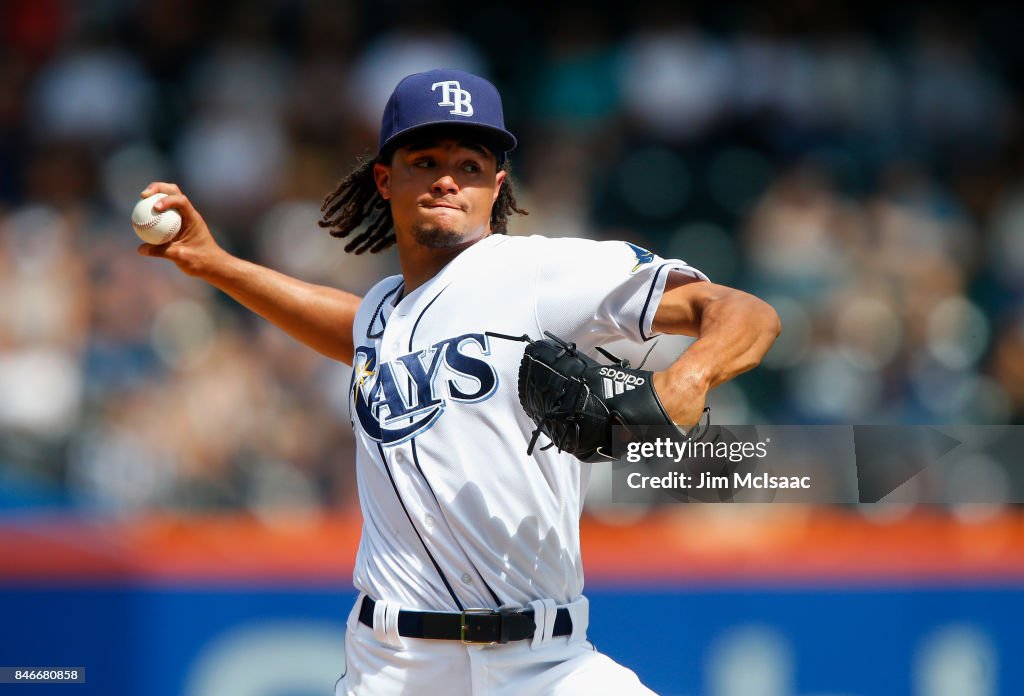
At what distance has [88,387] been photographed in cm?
495

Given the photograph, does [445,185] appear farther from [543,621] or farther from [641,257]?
[543,621]

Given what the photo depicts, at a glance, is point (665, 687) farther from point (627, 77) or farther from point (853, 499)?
point (627, 77)

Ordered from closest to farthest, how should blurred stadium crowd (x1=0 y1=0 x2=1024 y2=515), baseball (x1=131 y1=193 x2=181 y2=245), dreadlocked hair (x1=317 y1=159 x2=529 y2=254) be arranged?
baseball (x1=131 y1=193 x2=181 y2=245) → dreadlocked hair (x1=317 y1=159 x2=529 y2=254) → blurred stadium crowd (x1=0 y1=0 x2=1024 y2=515)

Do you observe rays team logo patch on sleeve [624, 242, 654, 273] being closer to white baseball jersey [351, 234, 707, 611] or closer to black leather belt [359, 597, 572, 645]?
white baseball jersey [351, 234, 707, 611]

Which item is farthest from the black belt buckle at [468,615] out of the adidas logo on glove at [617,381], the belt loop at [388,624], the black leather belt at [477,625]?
the adidas logo on glove at [617,381]

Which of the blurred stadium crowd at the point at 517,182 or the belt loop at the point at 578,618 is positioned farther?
the blurred stadium crowd at the point at 517,182

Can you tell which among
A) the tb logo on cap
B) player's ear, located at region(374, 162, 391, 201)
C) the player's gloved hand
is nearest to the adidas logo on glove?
the tb logo on cap

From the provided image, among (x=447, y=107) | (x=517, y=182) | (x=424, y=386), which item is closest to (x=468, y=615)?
(x=424, y=386)

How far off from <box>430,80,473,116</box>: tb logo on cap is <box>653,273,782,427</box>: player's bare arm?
599 millimetres

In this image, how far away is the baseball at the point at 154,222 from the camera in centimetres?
290

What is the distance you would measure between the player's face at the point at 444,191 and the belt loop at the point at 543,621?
2.65 feet

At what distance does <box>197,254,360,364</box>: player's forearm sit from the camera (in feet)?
9.80

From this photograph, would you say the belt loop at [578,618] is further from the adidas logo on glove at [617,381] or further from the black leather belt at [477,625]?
the adidas logo on glove at [617,381]

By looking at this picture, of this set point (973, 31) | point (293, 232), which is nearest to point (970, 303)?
point (973, 31)
